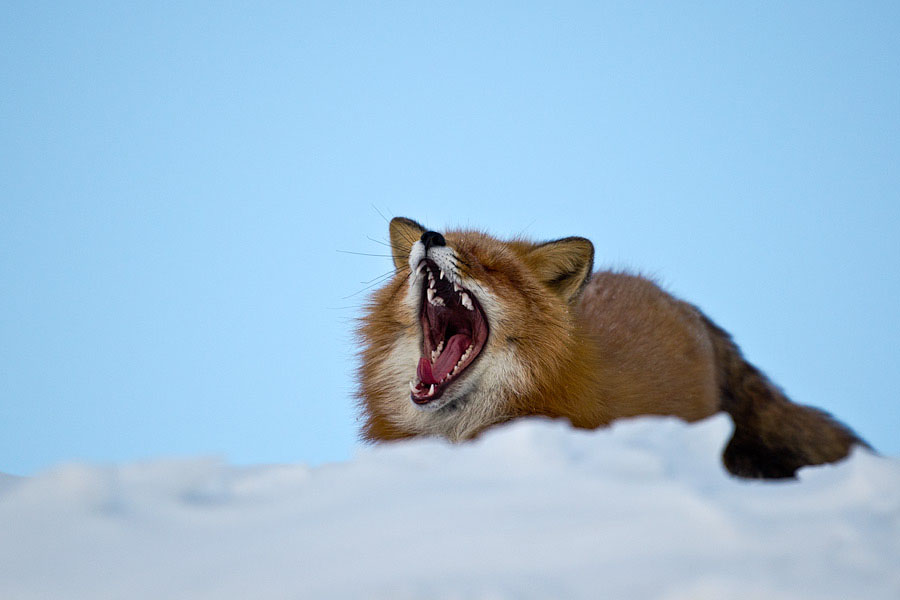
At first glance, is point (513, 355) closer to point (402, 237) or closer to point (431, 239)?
point (431, 239)

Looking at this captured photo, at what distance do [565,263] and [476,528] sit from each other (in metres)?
2.95

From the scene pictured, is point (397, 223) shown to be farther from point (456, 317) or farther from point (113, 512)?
point (113, 512)

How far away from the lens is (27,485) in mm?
1954

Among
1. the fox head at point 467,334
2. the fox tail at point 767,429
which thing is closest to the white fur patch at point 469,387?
the fox head at point 467,334

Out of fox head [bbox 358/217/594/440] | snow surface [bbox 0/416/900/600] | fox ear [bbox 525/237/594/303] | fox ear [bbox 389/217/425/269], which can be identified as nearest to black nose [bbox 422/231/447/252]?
fox head [bbox 358/217/594/440]

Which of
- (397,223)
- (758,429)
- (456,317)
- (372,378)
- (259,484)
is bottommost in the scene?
(758,429)

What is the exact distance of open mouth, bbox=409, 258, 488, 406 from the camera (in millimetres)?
4230

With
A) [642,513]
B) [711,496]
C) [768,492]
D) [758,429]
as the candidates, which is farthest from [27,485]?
[758,429]

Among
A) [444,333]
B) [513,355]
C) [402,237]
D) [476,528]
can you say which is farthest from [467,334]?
[476,528]

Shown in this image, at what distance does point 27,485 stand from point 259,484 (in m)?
0.54

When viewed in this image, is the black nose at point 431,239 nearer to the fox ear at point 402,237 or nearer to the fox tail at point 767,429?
the fox ear at point 402,237

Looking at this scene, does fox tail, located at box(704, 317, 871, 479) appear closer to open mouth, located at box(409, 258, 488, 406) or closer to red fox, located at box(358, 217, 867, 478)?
red fox, located at box(358, 217, 867, 478)

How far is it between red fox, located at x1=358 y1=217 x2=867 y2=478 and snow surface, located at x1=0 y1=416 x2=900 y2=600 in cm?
211

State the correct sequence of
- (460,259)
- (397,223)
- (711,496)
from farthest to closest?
(397,223) < (460,259) < (711,496)
